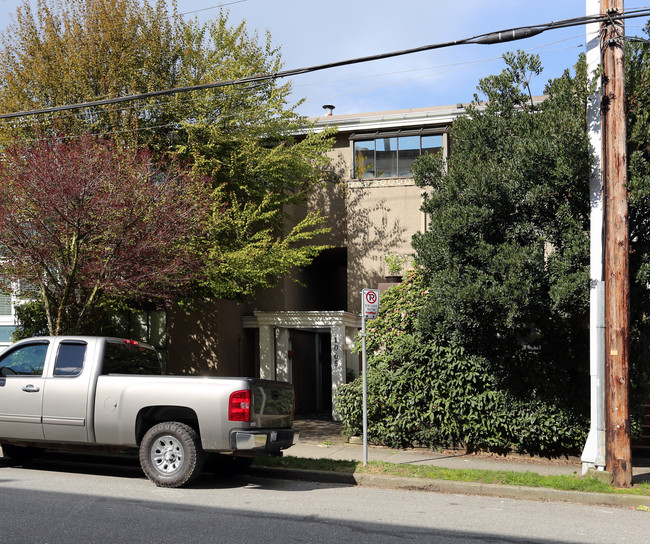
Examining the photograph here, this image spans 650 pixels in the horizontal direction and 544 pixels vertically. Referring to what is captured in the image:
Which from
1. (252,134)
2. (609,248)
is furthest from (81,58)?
(609,248)

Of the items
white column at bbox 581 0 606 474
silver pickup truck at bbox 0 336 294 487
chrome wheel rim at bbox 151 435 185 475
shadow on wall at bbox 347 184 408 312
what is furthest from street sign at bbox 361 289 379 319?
shadow on wall at bbox 347 184 408 312

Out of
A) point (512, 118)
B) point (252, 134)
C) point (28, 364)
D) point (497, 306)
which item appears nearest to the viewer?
point (28, 364)

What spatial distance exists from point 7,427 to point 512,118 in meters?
8.91

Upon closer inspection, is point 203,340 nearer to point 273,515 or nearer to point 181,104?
point 181,104

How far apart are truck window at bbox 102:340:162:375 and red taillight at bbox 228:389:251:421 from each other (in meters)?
1.99

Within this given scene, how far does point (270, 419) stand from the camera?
28.8 ft

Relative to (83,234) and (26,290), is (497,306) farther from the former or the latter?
(26,290)

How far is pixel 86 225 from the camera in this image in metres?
11.5

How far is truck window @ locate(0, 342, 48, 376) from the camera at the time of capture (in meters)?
9.41

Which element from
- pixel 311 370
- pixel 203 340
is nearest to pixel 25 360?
pixel 203 340

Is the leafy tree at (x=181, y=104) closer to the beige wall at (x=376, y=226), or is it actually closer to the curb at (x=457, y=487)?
the beige wall at (x=376, y=226)

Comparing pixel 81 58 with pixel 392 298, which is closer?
pixel 392 298

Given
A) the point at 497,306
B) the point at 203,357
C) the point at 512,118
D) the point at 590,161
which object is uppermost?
the point at 512,118

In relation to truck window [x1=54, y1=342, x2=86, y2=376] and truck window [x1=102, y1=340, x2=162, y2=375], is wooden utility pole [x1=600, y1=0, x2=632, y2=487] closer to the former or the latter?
truck window [x1=102, y1=340, x2=162, y2=375]
